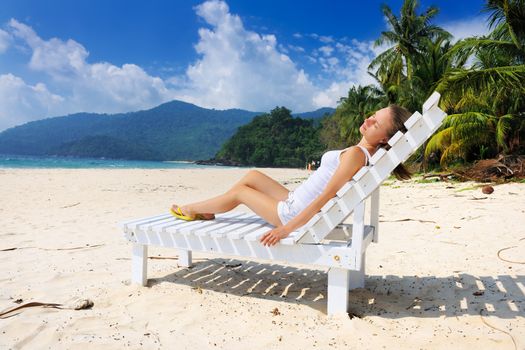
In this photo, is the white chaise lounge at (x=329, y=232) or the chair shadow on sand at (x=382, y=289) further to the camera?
the chair shadow on sand at (x=382, y=289)

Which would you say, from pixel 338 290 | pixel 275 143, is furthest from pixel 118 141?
pixel 338 290

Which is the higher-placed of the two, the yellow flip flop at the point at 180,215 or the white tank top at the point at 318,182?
the white tank top at the point at 318,182

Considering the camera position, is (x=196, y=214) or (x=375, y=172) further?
(x=196, y=214)

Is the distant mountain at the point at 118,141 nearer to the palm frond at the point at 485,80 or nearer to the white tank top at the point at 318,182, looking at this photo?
the palm frond at the point at 485,80

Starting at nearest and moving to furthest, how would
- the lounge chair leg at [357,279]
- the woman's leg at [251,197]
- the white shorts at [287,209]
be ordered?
the white shorts at [287,209]
the woman's leg at [251,197]
the lounge chair leg at [357,279]

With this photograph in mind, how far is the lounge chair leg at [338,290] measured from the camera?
247 cm

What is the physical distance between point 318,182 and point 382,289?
1.16 meters

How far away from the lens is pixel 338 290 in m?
2.48

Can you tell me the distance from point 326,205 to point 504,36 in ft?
44.1

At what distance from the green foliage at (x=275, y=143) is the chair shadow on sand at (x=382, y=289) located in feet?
219

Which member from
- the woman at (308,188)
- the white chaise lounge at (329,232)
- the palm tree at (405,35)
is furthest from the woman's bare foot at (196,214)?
the palm tree at (405,35)

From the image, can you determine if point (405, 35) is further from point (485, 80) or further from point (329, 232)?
point (329, 232)

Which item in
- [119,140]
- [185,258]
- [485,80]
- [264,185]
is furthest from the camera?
[119,140]

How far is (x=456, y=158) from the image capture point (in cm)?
1703
